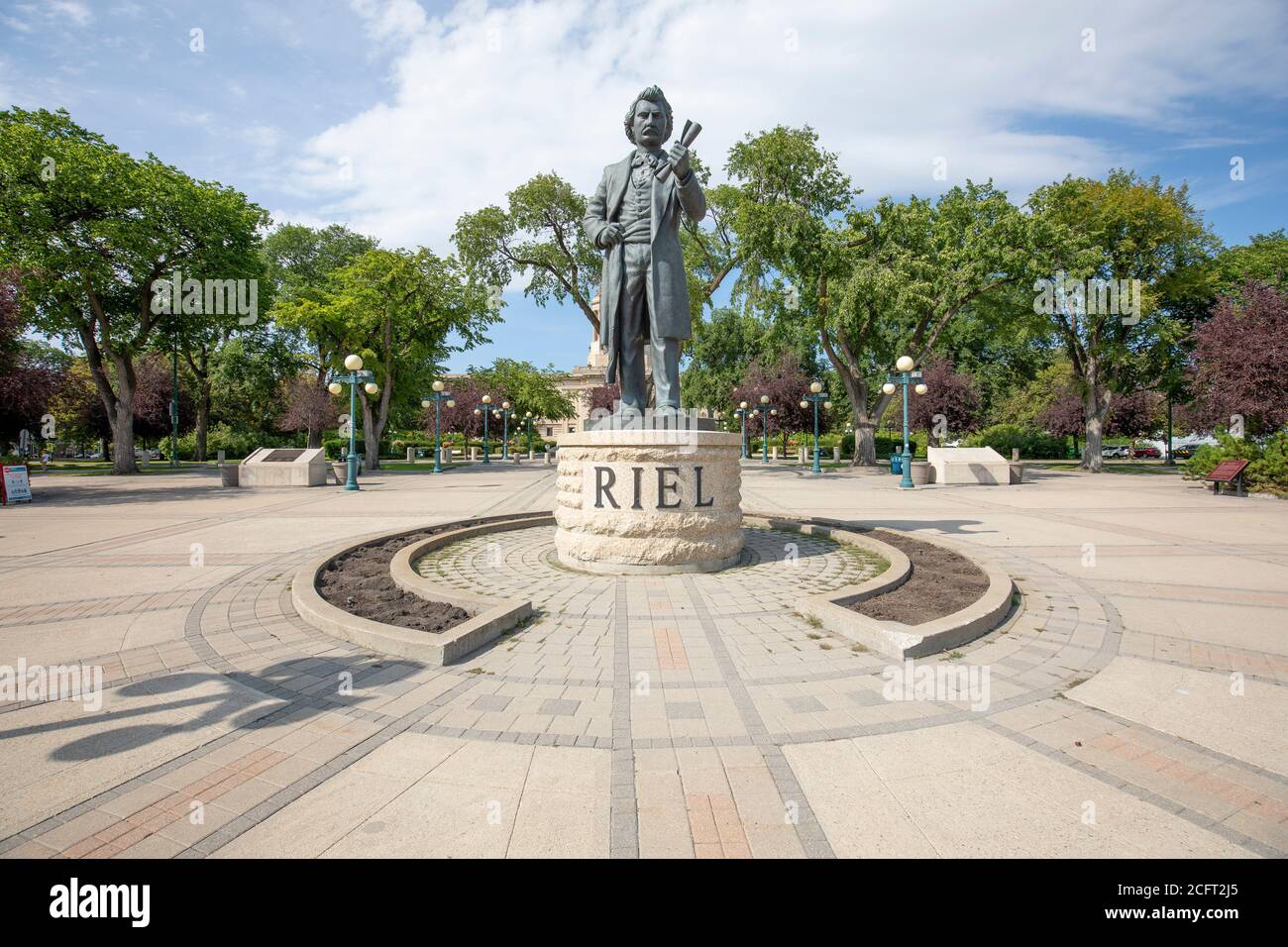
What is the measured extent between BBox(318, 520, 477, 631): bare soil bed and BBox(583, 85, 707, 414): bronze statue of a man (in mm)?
3240

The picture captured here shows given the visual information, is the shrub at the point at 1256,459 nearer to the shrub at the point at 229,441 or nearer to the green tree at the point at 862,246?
the green tree at the point at 862,246

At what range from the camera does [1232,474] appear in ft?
49.2

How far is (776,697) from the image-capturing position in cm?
331

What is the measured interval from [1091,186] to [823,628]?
31.8m

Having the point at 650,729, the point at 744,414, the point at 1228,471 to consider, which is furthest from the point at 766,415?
the point at 650,729

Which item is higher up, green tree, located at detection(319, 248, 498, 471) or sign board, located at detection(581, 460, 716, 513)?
green tree, located at detection(319, 248, 498, 471)

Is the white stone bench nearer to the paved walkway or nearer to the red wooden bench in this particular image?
the red wooden bench

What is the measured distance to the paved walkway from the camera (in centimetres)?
216

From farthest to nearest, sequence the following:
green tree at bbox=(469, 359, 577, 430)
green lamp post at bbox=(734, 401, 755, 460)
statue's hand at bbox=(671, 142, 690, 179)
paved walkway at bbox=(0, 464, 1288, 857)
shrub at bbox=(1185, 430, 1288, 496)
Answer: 1. green tree at bbox=(469, 359, 577, 430)
2. green lamp post at bbox=(734, 401, 755, 460)
3. shrub at bbox=(1185, 430, 1288, 496)
4. statue's hand at bbox=(671, 142, 690, 179)
5. paved walkway at bbox=(0, 464, 1288, 857)

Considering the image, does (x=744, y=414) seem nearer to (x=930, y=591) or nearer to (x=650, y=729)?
(x=930, y=591)

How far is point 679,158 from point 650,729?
5.59 m

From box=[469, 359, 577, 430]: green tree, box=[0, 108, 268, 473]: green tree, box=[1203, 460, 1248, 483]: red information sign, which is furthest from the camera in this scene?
box=[469, 359, 577, 430]: green tree

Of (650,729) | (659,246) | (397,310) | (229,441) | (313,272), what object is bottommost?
(650,729)

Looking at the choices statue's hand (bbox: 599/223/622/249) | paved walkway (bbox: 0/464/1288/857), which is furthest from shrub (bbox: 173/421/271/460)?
statue's hand (bbox: 599/223/622/249)
